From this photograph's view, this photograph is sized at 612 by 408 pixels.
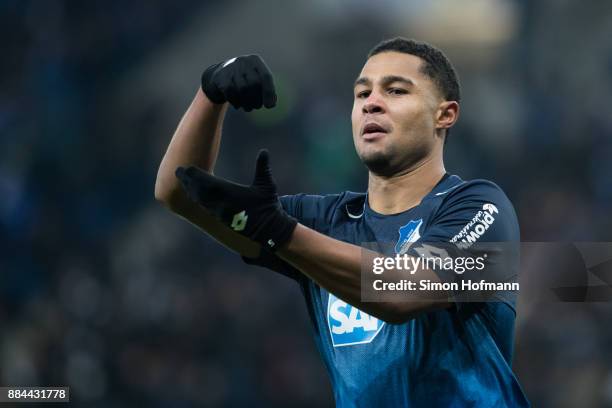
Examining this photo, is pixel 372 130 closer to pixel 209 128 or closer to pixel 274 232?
pixel 209 128

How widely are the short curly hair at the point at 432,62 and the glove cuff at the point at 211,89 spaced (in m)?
0.94

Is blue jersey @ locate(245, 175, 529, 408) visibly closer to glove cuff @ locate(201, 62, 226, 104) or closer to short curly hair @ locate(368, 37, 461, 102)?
short curly hair @ locate(368, 37, 461, 102)

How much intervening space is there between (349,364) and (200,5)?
445 inches

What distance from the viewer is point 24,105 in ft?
43.1

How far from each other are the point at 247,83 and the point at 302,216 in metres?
1.15

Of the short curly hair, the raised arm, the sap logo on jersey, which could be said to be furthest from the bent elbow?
the short curly hair

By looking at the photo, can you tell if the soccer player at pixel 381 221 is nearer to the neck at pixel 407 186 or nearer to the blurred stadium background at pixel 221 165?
the neck at pixel 407 186

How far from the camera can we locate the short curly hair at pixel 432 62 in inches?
184

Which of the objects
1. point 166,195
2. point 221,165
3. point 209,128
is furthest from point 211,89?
point 221,165

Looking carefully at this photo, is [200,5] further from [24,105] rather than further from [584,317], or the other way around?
[584,317]

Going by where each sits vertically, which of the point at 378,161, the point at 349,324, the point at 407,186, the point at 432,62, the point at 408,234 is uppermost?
the point at 432,62

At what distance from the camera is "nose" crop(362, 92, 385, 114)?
4.48 m

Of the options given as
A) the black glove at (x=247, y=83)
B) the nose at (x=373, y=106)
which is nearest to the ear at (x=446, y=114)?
the nose at (x=373, y=106)

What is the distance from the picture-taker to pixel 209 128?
14.1ft
